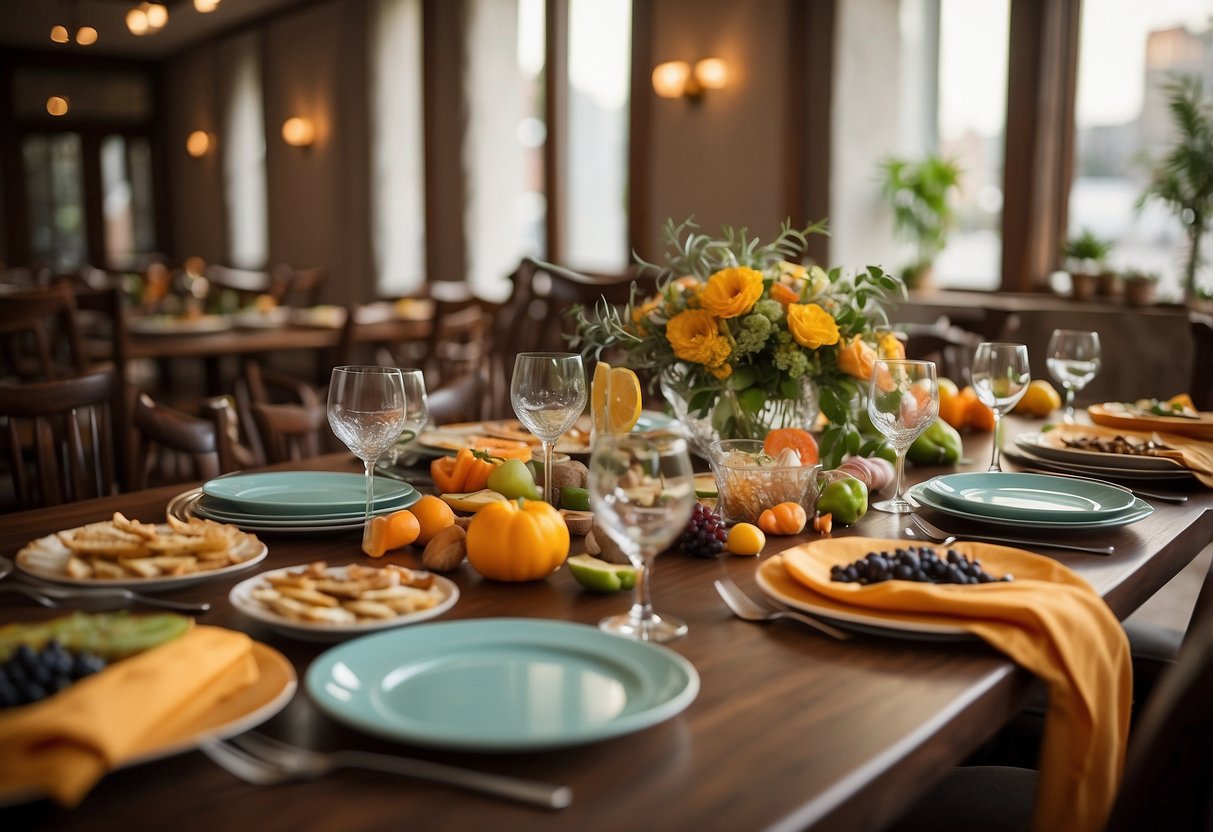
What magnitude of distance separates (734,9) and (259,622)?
5390 mm

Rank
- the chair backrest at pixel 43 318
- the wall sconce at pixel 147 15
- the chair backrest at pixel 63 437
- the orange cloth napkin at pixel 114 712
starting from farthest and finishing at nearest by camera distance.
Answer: the wall sconce at pixel 147 15
the chair backrest at pixel 43 318
the chair backrest at pixel 63 437
the orange cloth napkin at pixel 114 712

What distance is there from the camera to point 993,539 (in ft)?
4.47

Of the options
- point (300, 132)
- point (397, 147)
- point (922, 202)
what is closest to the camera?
point (922, 202)

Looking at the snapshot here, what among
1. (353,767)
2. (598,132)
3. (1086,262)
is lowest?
(353,767)

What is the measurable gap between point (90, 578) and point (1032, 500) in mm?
1137

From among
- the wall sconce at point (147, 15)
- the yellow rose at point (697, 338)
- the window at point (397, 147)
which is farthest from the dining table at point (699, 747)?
the window at point (397, 147)

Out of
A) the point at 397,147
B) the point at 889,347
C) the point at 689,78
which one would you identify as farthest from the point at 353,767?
the point at 397,147

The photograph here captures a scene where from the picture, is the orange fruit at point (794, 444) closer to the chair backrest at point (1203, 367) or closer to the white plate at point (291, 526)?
the white plate at point (291, 526)

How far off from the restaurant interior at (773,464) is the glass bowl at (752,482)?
1 cm

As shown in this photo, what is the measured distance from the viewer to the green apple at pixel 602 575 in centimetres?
113

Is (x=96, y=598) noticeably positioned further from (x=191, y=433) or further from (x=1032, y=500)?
(x=1032, y=500)

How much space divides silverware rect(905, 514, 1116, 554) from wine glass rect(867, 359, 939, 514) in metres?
0.12

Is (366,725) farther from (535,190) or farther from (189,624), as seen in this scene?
(535,190)

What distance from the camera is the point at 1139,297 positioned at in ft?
14.9
